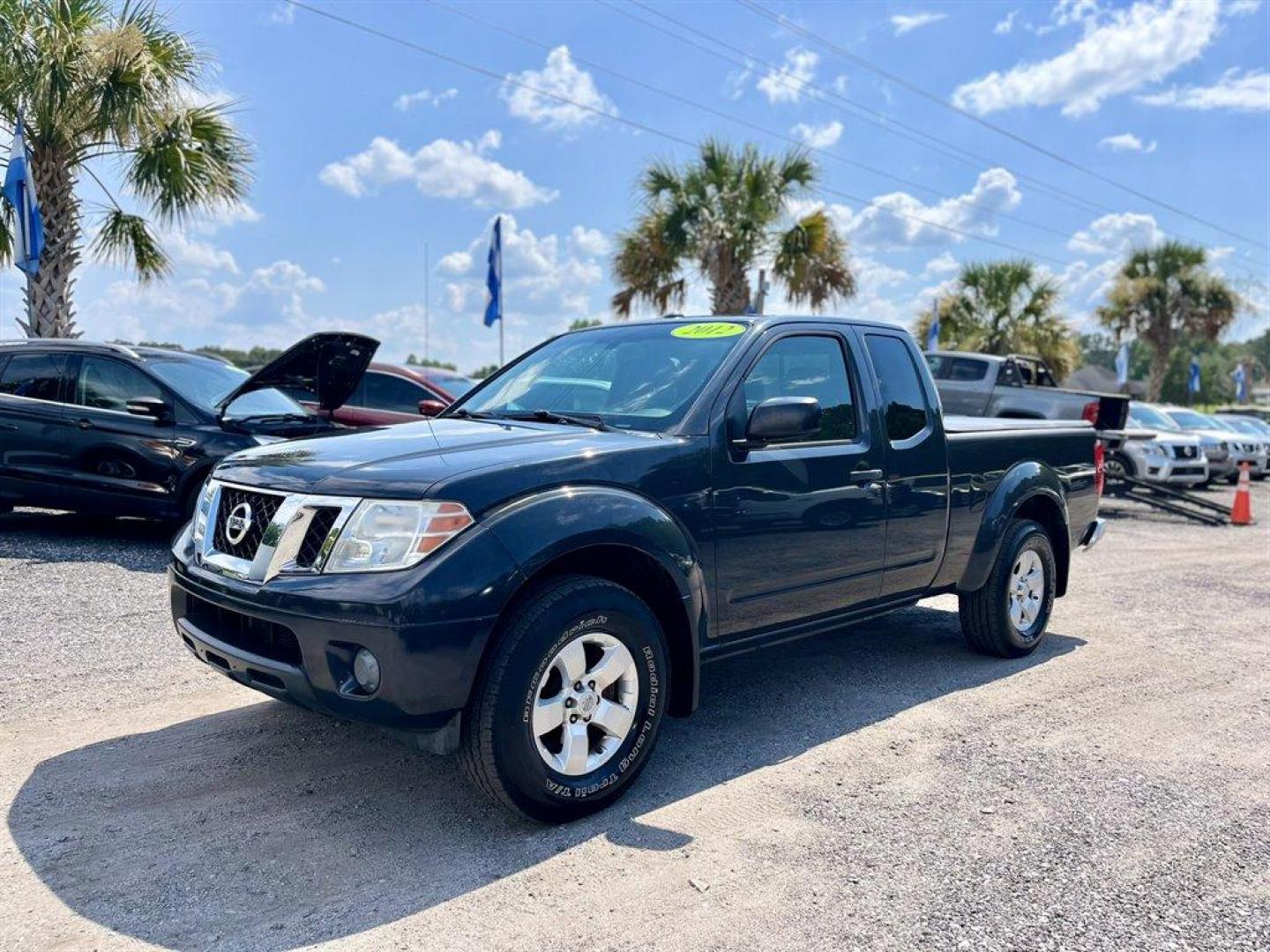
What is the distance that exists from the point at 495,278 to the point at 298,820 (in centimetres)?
1357

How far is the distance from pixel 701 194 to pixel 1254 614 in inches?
524

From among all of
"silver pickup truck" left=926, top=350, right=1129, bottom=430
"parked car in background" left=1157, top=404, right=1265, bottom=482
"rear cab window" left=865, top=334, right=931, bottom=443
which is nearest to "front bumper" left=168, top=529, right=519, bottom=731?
"rear cab window" left=865, top=334, right=931, bottom=443

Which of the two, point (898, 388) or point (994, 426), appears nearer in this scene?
point (898, 388)

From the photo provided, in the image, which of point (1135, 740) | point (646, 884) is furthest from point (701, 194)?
point (646, 884)

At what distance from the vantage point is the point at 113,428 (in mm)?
8109

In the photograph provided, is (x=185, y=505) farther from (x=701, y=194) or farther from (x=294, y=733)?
(x=701, y=194)

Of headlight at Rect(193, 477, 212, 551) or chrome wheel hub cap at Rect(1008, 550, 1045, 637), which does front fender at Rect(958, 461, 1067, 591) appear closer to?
chrome wheel hub cap at Rect(1008, 550, 1045, 637)

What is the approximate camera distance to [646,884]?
121 inches

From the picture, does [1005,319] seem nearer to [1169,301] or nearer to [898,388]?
[1169,301]

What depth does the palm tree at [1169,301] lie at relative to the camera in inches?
1277

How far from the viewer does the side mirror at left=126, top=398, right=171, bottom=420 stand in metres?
7.97

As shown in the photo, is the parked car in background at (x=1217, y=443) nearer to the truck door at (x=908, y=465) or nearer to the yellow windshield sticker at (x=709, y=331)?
the truck door at (x=908, y=465)

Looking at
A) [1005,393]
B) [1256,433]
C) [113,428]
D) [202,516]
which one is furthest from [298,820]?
[1256,433]

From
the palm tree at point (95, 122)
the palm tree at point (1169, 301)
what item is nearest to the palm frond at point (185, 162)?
the palm tree at point (95, 122)
